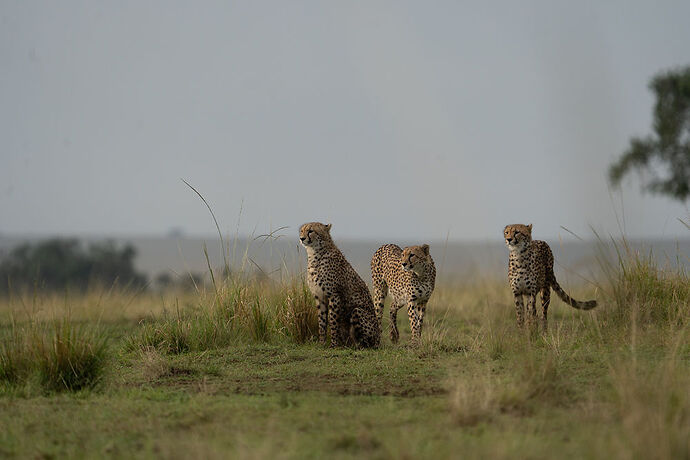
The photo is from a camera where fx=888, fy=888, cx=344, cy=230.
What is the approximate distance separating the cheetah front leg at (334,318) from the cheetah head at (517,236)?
1.51 m

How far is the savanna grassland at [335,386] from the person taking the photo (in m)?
3.70

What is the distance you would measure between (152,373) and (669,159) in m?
20.2

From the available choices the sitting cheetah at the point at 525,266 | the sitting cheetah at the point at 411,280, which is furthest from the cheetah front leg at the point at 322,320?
the sitting cheetah at the point at 525,266

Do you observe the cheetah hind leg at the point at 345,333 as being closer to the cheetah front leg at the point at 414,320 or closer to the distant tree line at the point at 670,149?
the cheetah front leg at the point at 414,320

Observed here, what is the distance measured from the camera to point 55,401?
15.9 feet

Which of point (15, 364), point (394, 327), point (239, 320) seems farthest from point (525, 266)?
point (15, 364)

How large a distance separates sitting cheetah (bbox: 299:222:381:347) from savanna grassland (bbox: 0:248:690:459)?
0.65 feet

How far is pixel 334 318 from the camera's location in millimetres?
7039

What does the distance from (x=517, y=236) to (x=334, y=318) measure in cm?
168

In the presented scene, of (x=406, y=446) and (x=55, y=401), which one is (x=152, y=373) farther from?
(x=406, y=446)

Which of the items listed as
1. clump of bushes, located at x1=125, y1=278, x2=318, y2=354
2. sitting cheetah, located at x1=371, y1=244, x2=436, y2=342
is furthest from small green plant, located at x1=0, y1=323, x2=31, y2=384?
sitting cheetah, located at x1=371, y1=244, x2=436, y2=342

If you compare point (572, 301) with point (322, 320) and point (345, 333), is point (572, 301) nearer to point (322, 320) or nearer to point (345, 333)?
point (345, 333)

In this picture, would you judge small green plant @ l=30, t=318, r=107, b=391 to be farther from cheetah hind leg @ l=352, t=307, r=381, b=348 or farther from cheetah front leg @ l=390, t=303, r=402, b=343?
cheetah front leg @ l=390, t=303, r=402, b=343

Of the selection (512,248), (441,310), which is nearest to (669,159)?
(441,310)
